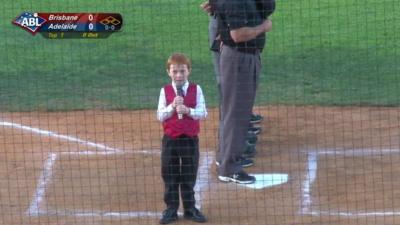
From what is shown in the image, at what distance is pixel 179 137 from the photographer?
7.76 m

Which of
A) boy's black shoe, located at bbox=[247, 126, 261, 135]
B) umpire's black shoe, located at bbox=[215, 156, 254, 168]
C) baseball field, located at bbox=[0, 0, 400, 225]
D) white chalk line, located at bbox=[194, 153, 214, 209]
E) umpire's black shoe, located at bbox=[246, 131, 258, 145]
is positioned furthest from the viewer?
boy's black shoe, located at bbox=[247, 126, 261, 135]

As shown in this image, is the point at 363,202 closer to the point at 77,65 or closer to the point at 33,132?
the point at 33,132

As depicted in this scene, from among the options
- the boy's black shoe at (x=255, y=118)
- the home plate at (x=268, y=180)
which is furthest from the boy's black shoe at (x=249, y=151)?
the boy's black shoe at (x=255, y=118)

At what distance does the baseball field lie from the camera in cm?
823

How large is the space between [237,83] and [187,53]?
4.34 meters

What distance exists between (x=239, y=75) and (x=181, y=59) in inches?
37.6

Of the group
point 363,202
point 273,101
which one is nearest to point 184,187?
point 363,202

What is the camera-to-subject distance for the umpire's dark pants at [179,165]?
7.77 m

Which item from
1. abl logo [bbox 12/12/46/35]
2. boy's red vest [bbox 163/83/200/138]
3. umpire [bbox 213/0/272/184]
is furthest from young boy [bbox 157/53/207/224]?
abl logo [bbox 12/12/46/35]

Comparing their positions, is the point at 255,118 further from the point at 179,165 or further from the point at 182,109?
the point at 182,109

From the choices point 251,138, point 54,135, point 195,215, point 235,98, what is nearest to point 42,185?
point 54,135

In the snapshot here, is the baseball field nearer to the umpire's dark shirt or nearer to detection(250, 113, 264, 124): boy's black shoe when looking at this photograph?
Answer: detection(250, 113, 264, 124): boy's black shoe

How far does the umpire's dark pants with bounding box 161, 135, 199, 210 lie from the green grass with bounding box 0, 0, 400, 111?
3060mm

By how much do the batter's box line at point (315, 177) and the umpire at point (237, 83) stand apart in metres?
0.49
